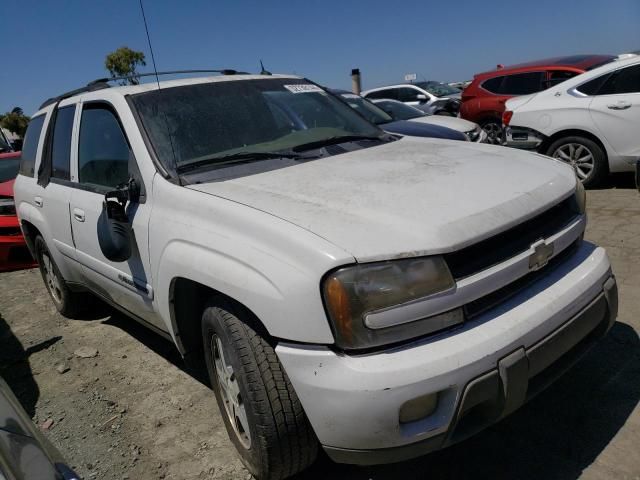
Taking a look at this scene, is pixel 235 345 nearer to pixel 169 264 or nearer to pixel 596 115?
pixel 169 264

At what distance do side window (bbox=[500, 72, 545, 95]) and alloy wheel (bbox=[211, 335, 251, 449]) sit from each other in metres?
8.55

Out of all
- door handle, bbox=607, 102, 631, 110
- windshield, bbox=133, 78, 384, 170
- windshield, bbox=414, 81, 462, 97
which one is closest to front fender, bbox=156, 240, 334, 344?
windshield, bbox=133, 78, 384, 170

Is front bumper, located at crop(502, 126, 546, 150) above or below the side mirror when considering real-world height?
below

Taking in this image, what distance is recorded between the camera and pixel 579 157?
6.04m

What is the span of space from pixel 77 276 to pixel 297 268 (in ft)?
8.30

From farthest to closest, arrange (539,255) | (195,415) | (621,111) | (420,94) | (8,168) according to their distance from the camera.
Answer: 1. (420,94)
2. (8,168)
3. (621,111)
4. (195,415)
5. (539,255)

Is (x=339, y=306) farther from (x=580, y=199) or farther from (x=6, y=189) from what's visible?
(x=6, y=189)

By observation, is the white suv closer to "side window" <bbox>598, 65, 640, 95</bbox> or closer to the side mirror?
the side mirror

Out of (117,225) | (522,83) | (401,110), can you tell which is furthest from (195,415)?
(522,83)

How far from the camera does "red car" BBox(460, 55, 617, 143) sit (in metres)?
8.65

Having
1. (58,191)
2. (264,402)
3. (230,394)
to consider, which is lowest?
(230,394)

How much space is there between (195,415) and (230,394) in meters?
0.66

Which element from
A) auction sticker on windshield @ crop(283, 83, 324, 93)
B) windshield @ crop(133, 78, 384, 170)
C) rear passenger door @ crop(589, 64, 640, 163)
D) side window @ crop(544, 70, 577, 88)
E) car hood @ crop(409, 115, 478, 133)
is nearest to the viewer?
windshield @ crop(133, 78, 384, 170)

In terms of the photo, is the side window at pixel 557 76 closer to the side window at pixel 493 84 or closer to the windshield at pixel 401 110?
the side window at pixel 493 84
